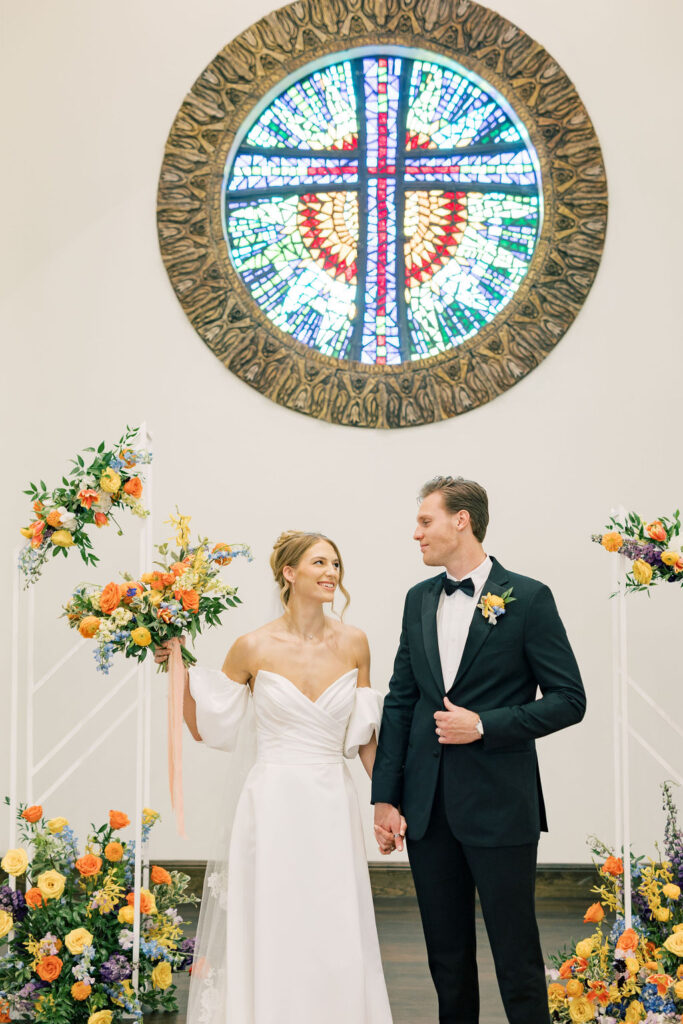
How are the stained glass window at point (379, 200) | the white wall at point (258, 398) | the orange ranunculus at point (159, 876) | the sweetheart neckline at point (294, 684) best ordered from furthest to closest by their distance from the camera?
1. the stained glass window at point (379, 200)
2. the white wall at point (258, 398)
3. the orange ranunculus at point (159, 876)
4. the sweetheart neckline at point (294, 684)

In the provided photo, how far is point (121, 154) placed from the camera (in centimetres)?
473

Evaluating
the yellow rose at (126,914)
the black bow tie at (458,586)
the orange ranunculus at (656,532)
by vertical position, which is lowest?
the yellow rose at (126,914)

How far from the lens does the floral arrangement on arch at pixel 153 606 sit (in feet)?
9.70

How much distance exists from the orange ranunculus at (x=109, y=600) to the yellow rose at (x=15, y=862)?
34.7 inches

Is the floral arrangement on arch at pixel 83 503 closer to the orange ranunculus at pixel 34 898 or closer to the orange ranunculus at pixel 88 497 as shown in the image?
the orange ranunculus at pixel 88 497

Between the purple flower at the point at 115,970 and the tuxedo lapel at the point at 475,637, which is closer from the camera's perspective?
the tuxedo lapel at the point at 475,637

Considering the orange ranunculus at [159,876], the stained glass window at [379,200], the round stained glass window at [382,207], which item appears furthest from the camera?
the stained glass window at [379,200]

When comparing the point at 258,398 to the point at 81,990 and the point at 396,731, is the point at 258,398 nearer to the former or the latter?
the point at 396,731

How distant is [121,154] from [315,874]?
3.53m

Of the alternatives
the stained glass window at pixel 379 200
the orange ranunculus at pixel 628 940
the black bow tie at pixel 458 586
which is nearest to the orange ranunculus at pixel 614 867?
the orange ranunculus at pixel 628 940

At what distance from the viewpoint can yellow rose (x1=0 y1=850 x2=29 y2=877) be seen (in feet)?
10.3

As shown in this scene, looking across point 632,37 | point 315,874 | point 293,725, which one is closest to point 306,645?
point 293,725

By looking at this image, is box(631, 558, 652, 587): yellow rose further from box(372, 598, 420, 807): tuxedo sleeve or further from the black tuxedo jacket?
box(372, 598, 420, 807): tuxedo sleeve

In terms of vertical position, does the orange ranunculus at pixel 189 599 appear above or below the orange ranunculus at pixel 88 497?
below
